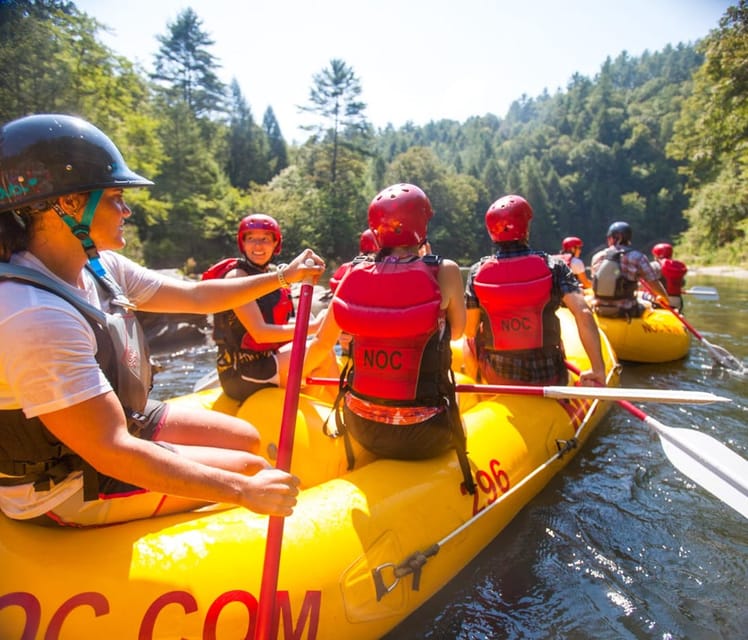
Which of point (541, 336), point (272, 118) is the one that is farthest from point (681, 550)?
point (272, 118)

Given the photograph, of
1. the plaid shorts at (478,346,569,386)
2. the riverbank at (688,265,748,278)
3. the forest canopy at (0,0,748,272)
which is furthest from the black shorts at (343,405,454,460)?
the riverbank at (688,265,748,278)

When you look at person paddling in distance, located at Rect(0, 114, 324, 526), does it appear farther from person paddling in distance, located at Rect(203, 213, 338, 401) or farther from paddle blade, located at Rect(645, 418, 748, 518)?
paddle blade, located at Rect(645, 418, 748, 518)

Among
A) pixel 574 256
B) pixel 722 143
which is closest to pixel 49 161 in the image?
pixel 574 256

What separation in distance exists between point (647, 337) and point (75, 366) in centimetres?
724

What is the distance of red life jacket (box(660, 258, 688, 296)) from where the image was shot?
866 cm

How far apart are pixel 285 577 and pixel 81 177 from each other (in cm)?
160

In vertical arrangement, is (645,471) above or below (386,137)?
below

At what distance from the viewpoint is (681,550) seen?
3039 mm

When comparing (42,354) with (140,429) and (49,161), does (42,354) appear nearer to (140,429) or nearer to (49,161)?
(49,161)

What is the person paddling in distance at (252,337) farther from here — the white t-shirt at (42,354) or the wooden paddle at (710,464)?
the wooden paddle at (710,464)

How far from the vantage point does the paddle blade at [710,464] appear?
250cm

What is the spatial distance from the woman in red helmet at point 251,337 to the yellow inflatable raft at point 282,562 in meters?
0.72

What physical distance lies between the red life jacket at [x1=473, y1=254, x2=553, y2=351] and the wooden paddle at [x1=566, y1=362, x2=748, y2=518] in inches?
34.6

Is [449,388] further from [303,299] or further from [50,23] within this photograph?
Answer: [50,23]
